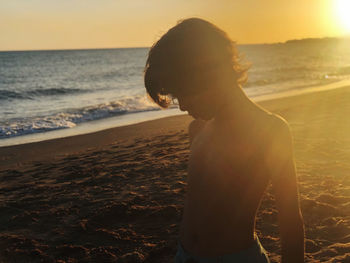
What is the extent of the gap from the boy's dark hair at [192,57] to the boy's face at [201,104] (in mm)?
23

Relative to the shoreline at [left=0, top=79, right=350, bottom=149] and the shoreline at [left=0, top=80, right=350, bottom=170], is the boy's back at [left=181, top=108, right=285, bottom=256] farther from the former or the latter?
the shoreline at [left=0, top=79, right=350, bottom=149]

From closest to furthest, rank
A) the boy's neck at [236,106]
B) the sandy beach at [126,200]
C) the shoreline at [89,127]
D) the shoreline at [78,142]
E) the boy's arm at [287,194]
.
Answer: the boy's arm at [287,194] < the boy's neck at [236,106] < the sandy beach at [126,200] < the shoreline at [78,142] < the shoreline at [89,127]

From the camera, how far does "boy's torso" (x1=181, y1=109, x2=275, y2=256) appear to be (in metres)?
1.48

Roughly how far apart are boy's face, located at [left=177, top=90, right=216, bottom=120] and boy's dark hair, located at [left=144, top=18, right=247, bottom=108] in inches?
0.9

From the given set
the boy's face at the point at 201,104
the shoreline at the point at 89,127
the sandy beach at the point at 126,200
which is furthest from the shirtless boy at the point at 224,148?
the shoreline at the point at 89,127

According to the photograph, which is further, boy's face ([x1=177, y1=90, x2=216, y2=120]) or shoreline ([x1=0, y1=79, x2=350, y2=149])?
shoreline ([x1=0, y1=79, x2=350, y2=149])

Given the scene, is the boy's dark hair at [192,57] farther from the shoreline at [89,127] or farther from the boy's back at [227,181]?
the shoreline at [89,127]

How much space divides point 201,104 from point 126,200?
429 centimetres

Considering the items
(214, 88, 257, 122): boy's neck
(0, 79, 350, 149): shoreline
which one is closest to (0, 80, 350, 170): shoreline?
(0, 79, 350, 149): shoreline

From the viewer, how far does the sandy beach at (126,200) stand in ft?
14.0

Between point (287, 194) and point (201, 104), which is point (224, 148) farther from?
point (287, 194)

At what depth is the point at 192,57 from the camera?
1504 mm

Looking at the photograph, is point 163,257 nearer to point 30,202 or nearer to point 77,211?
point 77,211

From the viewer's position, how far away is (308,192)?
5.44m
